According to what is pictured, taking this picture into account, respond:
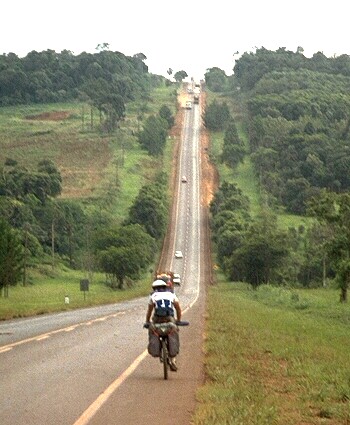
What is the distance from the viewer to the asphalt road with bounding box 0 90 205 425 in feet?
42.0

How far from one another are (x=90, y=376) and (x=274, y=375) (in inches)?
151

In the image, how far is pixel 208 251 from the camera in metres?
118

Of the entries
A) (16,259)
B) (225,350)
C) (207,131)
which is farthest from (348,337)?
(207,131)

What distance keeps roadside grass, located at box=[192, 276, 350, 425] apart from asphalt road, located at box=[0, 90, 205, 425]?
1.72ft

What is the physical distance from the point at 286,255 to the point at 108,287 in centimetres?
1872

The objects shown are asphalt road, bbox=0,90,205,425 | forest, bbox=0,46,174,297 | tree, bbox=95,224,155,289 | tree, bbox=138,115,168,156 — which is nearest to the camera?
asphalt road, bbox=0,90,205,425

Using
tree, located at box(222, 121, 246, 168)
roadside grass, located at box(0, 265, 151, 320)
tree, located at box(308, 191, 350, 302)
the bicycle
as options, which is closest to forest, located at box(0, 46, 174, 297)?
roadside grass, located at box(0, 265, 151, 320)

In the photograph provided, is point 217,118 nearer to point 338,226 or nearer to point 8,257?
point 8,257

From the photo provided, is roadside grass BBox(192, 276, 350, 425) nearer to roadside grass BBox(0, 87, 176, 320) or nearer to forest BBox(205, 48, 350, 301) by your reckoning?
forest BBox(205, 48, 350, 301)

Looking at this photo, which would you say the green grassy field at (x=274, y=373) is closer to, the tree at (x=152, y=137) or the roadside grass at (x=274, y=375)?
the roadside grass at (x=274, y=375)

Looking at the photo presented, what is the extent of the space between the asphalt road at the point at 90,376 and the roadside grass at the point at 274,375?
0.53m

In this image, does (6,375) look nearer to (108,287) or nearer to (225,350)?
(225,350)

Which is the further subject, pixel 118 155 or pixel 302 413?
pixel 118 155

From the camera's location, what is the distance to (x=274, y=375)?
1814cm
